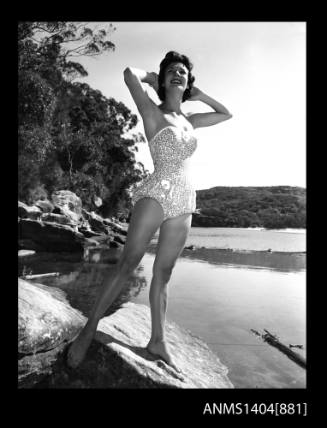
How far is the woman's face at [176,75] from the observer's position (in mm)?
2758

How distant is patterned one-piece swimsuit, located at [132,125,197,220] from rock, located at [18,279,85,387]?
5.30 feet

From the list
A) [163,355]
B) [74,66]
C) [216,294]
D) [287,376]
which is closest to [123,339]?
[163,355]

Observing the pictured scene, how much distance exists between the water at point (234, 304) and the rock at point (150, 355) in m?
0.23

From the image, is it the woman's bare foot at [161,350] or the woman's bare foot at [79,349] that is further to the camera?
the woman's bare foot at [161,350]

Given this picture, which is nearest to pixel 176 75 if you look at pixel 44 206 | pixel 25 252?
pixel 25 252

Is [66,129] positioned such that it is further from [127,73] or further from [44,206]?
[127,73]

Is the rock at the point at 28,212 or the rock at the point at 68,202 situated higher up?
the rock at the point at 68,202

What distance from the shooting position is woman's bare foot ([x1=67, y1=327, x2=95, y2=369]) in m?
2.52

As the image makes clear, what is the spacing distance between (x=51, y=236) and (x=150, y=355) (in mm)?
11590

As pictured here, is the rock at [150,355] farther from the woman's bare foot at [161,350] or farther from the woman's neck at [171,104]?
the woman's neck at [171,104]

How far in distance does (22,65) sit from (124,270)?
10.3 meters

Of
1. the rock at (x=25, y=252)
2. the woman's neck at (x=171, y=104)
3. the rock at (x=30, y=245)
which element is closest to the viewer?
the woman's neck at (x=171, y=104)

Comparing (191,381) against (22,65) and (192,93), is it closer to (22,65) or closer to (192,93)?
(192,93)

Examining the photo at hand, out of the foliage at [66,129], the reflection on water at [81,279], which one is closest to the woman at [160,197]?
the reflection on water at [81,279]
